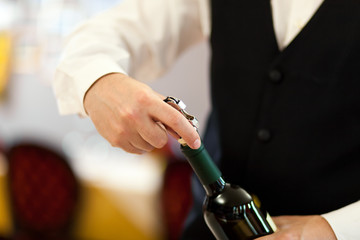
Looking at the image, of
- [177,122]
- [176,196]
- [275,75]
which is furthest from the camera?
[176,196]

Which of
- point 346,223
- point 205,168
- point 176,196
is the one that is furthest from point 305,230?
point 176,196

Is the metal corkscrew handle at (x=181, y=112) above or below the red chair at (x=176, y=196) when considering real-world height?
above

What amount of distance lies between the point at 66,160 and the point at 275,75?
Answer: 1448 mm

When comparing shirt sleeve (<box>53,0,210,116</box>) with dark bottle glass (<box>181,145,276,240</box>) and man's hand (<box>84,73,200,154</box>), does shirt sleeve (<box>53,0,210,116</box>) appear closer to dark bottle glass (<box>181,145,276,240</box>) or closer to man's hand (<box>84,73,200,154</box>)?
man's hand (<box>84,73,200,154</box>)

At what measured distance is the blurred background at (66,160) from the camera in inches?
74.2

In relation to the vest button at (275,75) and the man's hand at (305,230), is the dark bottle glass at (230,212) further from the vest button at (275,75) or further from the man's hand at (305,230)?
the vest button at (275,75)

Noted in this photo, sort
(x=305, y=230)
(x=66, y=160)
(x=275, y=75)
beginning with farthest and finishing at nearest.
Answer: (x=66, y=160) < (x=275, y=75) < (x=305, y=230)

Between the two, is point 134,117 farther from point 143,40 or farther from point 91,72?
point 143,40

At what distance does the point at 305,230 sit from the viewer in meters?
0.74

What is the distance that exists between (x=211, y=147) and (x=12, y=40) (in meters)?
1.91

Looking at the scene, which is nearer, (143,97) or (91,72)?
(143,97)

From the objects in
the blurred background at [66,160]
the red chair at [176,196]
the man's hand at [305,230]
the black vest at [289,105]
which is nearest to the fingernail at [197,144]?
the man's hand at [305,230]

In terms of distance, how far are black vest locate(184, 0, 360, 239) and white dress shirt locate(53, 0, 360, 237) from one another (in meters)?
0.05

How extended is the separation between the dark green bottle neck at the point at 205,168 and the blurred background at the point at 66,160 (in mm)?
888
